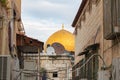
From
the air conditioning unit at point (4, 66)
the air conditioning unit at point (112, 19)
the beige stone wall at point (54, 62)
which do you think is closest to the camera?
the air conditioning unit at point (112, 19)

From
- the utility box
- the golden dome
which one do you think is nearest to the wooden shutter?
the utility box

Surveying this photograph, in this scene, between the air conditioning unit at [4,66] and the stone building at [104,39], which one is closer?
the stone building at [104,39]

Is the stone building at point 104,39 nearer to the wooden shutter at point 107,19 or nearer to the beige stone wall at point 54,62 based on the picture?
the wooden shutter at point 107,19

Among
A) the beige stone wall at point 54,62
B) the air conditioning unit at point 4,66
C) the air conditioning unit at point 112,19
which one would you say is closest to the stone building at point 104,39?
the air conditioning unit at point 112,19

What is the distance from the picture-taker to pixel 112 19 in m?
13.0

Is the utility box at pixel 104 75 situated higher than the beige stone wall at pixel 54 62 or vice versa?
Answer: the beige stone wall at pixel 54 62

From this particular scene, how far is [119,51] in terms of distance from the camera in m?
13.0

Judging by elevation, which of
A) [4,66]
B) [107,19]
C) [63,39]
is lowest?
[4,66]

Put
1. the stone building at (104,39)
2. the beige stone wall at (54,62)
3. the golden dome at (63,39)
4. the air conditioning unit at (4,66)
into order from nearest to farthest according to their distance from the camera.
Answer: the stone building at (104,39) → the air conditioning unit at (4,66) → the beige stone wall at (54,62) → the golden dome at (63,39)

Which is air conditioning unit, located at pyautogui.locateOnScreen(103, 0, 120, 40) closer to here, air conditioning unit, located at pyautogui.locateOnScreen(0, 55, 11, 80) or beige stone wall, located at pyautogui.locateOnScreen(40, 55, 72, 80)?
air conditioning unit, located at pyautogui.locateOnScreen(0, 55, 11, 80)

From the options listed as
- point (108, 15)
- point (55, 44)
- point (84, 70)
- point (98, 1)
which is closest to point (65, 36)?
point (55, 44)

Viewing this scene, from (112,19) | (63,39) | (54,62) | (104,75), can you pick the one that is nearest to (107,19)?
(112,19)

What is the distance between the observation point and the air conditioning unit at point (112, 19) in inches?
494

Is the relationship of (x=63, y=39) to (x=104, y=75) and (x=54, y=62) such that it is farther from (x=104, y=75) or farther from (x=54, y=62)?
(x=104, y=75)
